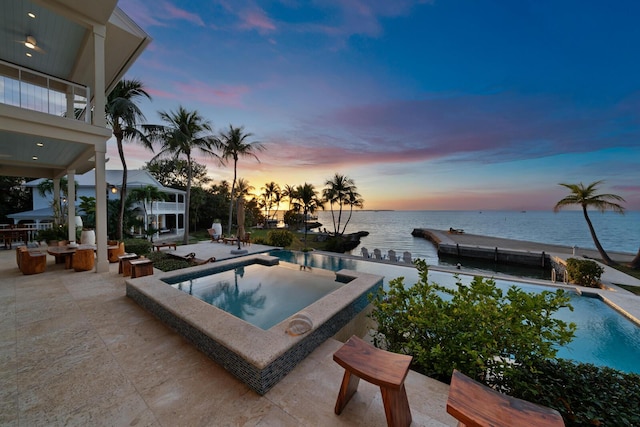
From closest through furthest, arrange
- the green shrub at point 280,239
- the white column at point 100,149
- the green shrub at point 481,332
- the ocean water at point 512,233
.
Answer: the green shrub at point 481,332
the white column at point 100,149
the green shrub at point 280,239
the ocean water at point 512,233

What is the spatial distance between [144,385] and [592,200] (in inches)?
839

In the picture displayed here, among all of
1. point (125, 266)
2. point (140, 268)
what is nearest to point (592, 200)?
point (140, 268)

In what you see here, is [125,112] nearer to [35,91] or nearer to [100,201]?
[35,91]

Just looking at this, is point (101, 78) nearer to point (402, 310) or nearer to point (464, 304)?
point (402, 310)

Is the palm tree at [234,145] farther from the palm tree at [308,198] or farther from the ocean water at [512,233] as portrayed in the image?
the ocean water at [512,233]

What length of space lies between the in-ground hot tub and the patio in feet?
0.40

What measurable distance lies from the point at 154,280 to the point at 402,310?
4.73 metres

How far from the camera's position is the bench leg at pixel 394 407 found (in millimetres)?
1760

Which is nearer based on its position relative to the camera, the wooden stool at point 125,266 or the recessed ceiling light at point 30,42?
the recessed ceiling light at point 30,42

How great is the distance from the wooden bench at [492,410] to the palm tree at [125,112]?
12828 mm

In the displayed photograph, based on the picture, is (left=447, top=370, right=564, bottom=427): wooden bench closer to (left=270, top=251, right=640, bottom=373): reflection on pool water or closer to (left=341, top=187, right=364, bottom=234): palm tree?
(left=270, top=251, right=640, bottom=373): reflection on pool water

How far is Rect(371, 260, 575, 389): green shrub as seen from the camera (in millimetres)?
2256

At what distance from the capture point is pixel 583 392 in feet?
6.46

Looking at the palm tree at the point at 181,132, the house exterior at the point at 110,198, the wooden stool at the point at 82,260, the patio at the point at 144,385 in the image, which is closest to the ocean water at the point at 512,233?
the palm tree at the point at 181,132
